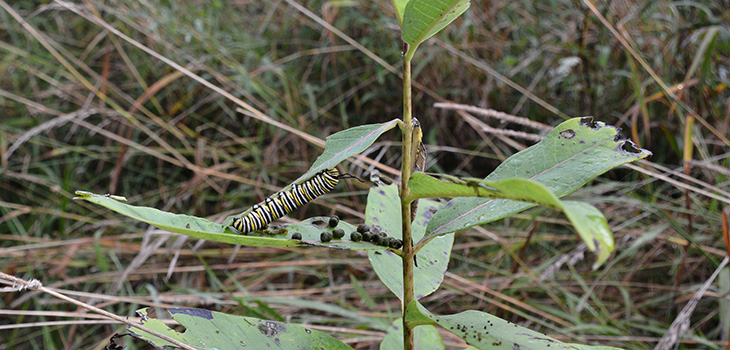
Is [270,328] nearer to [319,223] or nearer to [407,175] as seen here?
[319,223]

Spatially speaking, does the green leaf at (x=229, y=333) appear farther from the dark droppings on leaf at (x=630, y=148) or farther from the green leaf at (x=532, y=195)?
the dark droppings on leaf at (x=630, y=148)

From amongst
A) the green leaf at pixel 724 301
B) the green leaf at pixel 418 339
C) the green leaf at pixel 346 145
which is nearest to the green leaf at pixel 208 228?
the green leaf at pixel 346 145

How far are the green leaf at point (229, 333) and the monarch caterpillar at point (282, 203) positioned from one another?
6.5 inches

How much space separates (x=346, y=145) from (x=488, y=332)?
0.36m

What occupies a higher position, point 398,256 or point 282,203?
point 282,203

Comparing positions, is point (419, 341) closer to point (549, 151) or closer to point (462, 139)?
point (549, 151)

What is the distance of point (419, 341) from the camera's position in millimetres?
1266

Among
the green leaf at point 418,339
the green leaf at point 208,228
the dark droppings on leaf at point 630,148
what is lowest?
the green leaf at point 418,339

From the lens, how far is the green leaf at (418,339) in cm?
123

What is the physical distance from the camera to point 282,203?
3.22ft

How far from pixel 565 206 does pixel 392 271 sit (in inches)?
25.3

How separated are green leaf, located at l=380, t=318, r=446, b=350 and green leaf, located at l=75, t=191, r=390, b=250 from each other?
332 millimetres

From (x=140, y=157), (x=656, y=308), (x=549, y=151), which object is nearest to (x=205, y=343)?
(x=549, y=151)

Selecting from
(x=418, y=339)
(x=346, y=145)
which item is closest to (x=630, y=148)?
(x=346, y=145)
